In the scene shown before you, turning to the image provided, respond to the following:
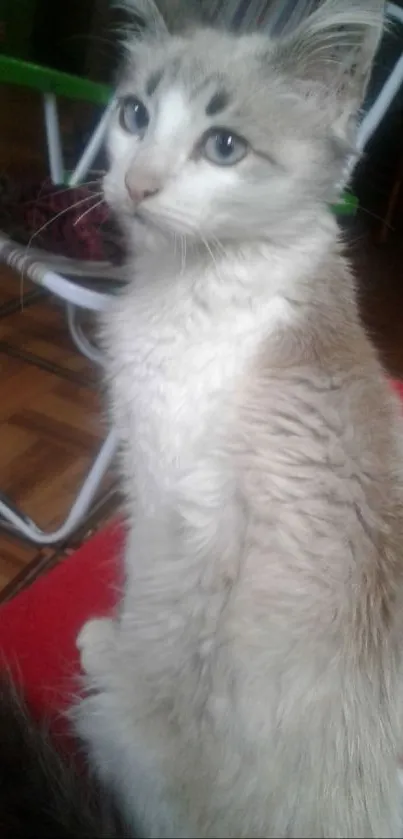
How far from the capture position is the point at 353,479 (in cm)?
52

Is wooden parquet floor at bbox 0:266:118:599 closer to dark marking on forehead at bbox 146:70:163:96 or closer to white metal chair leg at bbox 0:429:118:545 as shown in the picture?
white metal chair leg at bbox 0:429:118:545

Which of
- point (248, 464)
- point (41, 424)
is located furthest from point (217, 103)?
point (41, 424)

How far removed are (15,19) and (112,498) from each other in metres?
1.71

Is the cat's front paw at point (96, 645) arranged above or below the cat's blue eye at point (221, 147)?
below

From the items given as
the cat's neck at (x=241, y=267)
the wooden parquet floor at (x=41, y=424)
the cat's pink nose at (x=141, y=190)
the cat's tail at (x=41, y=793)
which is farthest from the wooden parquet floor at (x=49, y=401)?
the cat's tail at (x=41, y=793)

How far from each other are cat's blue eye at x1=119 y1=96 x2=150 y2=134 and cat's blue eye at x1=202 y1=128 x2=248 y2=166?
84 millimetres

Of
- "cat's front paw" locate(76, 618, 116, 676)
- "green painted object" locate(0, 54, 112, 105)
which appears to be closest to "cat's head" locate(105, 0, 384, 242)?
"cat's front paw" locate(76, 618, 116, 676)

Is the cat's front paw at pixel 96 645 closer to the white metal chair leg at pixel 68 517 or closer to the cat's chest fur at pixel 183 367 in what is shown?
the cat's chest fur at pixel 183 367

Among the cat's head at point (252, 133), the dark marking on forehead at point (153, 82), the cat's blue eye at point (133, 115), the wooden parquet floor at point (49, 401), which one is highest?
the dark marking on forehead at point (153, 82)

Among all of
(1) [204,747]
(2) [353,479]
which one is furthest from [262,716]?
(2) [353,479]

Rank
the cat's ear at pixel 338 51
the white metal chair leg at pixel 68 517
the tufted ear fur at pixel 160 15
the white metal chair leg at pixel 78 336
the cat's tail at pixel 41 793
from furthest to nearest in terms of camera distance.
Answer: the white metal chair leg at pixel 78 336 → the white metal chair leg at pixel 68 517 → the tufted ear fur at pixel 160 15 → the cat's ear at pixel 338 51 → the cat's tail at pixel 41 793

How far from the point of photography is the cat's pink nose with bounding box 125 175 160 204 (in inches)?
22.0

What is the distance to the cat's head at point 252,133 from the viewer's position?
1.85 feet

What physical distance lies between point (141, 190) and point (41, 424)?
99 centimetres
